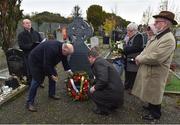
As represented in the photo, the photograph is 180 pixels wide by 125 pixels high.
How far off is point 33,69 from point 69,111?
1.18 meters

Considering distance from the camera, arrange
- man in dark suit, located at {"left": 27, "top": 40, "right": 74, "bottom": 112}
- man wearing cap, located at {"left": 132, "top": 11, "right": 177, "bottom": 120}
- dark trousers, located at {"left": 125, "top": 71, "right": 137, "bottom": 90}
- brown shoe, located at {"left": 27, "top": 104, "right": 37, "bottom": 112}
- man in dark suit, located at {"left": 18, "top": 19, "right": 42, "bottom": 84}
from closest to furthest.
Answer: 1. man wearing cap, located at {"left": 132, "top": 11, "right": 177, "bottom": 120}
2. man in dark suit, located at {"left": 27, "top": 40, "right": 74, "bottom": 112}
3. brown shoe, located at {"left": 27, "top": 104, "right": 37, "bottom": 112}
4. dark trousers, located at {"left": 125, "top": 71, "right": 137, "bottom": 90}
5. man in dark suit, located at {"left": 18, "top": 19, "right": 42, "bottom": 84}

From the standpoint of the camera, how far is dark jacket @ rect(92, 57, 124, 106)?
531cm

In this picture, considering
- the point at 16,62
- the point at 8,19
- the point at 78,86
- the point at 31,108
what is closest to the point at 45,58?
the point at 31,108

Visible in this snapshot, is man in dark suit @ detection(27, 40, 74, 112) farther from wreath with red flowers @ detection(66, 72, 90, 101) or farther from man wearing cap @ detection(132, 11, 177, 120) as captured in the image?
man wearing cap @ detection(132, 11, 177, 120)

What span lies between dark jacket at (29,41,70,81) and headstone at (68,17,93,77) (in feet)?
5.60

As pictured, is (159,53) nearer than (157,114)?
Yes

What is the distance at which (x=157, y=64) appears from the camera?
16.5ft

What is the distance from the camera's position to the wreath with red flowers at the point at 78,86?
6.50m

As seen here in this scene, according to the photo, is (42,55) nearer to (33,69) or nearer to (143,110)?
(33,69)

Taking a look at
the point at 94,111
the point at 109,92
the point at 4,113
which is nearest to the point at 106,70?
the point at 109,92

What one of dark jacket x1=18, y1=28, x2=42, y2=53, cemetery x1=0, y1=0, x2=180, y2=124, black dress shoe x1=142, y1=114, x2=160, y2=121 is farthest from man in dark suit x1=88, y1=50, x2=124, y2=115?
dark jacket x1=18, y1=28, x2=42, y2=53

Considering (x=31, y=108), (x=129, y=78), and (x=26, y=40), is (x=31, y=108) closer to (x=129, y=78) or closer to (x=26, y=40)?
(x=26, y=40)

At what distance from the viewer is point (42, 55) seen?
18.7ft

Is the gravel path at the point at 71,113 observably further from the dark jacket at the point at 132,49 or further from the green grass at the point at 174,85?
the green grass at the point at 174,85
